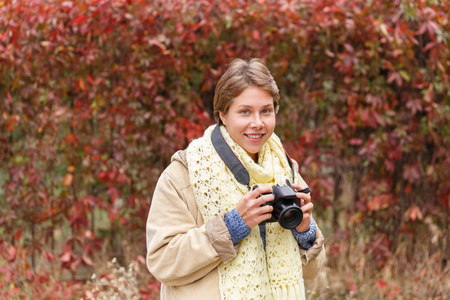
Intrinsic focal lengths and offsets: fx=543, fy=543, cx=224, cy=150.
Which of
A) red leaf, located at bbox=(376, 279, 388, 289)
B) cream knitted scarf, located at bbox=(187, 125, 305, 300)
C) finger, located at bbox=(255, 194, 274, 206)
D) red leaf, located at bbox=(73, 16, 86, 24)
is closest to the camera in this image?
finger, located at bbox=(255, 194, 274, 206)

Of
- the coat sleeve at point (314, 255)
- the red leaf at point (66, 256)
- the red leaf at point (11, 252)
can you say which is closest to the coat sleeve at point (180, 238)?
the coat sleeve at point (314, 255)

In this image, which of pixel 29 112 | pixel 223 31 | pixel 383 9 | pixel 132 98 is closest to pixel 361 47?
pixel 383 9

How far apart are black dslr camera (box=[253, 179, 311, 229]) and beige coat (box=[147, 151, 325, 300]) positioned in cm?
19

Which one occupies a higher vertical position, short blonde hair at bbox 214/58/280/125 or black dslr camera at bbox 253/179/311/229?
short blonde hair at bbox 214/58/280/125

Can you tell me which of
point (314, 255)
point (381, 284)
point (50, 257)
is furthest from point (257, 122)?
point (50, 257)

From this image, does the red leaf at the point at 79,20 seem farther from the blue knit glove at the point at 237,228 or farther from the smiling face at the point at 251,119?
the blue knit glove at the point at 237,228

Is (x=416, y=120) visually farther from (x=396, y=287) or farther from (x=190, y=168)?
(x=190, y=168)

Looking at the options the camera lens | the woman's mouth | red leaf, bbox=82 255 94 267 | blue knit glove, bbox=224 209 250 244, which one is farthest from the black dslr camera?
red leaf, bbox=82 255 94 267

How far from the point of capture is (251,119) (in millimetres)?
2039

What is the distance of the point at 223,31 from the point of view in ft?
12.9

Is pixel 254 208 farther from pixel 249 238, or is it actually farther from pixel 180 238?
pixel 180 238

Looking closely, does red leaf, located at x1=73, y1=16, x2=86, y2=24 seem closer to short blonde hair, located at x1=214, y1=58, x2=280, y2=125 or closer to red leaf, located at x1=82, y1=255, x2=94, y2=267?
red leaf, located at x1=82, y1=255, x2=94, y2=267

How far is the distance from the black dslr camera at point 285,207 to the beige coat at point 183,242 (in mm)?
188

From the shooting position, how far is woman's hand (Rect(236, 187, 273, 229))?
190 centimetres
